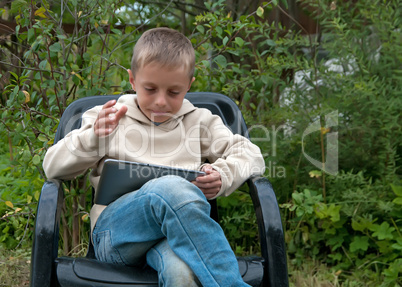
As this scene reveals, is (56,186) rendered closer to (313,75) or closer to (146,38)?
(146,38)

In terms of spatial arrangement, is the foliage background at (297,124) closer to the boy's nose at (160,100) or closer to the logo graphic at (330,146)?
the logo graphic at (330,146)

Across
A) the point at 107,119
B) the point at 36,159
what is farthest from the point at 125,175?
the point at 36,159

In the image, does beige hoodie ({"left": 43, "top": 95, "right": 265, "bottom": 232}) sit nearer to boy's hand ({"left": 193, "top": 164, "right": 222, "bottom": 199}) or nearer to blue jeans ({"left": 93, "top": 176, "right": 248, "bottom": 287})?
boy's hand ({"left": 193, "top": 164, "right": 222, "bottom": 199})

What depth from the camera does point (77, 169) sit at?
80.7 inches

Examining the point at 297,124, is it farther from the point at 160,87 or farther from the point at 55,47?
the point at 55,47

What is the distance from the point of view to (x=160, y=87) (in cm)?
204

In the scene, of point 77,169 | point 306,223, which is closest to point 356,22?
point 306,223

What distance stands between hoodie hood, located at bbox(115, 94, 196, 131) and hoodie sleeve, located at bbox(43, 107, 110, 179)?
18cm

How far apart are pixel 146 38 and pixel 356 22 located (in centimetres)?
135

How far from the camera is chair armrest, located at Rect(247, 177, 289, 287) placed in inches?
74.6

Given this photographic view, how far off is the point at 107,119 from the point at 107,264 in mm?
493

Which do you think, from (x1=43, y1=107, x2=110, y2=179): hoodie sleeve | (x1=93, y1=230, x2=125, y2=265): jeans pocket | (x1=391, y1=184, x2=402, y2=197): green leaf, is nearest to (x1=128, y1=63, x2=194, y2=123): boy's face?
(x1=43, y1=107, x2=110, y2=179): hoodie sleeve

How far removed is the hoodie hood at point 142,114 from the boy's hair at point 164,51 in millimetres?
139

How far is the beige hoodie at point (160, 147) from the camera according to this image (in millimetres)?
2027
